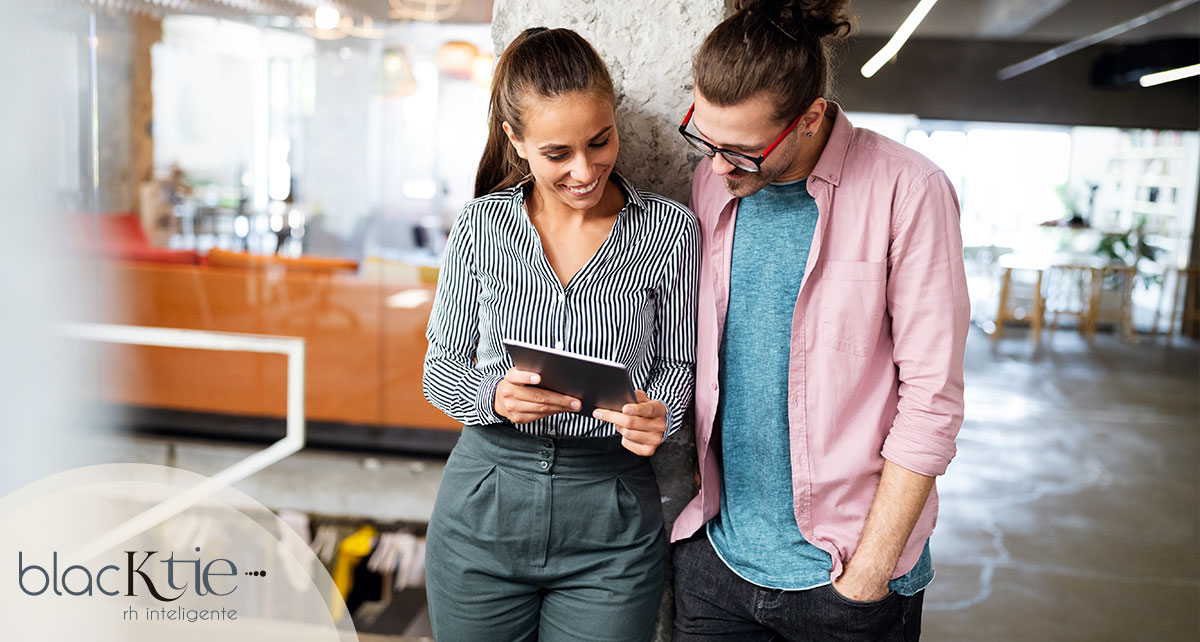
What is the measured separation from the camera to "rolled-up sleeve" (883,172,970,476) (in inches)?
47.9

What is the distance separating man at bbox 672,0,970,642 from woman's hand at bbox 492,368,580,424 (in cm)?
26

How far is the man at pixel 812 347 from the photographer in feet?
4.00

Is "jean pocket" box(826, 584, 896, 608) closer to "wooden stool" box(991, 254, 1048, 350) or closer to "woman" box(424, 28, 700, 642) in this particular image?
"woman" box(424, 28, 700, 642)

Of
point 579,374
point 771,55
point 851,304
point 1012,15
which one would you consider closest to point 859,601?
point 851,304

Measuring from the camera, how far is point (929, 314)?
122 centimetres

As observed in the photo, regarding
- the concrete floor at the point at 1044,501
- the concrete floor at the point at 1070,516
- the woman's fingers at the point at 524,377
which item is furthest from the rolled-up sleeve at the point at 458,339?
the concrete floor at the point at 1070,516

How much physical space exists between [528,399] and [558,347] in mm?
126

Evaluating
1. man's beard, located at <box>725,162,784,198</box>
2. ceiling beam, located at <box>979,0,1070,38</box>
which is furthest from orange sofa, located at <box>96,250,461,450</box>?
ceiling beam, located at <box>979,0,1070,38</box>

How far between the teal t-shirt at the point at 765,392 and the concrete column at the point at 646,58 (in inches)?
11.4

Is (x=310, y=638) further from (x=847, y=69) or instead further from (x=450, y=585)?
(x=847, y=69)

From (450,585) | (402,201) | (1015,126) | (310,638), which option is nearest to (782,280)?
(450,585)

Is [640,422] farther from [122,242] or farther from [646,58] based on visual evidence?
[122,242]

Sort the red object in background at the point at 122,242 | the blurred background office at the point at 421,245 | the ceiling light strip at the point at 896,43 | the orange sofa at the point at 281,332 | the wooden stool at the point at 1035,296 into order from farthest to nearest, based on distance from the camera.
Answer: the wooden stool at the point at 1035,296 → the ceiling light strip at the point at 896,43 → the red object in background at the point at 122,242 → the orange sofa at the point at 281,332 → the blurred background office at the point at 421,245

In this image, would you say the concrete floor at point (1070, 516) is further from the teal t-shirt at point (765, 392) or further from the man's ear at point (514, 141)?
the man's ear at point (514, 141)
